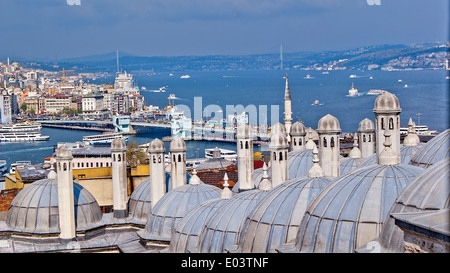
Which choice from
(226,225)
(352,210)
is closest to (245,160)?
(226,225)

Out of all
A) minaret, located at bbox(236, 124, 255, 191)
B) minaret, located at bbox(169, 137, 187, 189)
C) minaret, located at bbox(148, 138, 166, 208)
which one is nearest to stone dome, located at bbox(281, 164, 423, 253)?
minaret, located at bbox(236, 124, 255, 191)

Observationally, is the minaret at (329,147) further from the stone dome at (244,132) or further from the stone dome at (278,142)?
the stone dome at (244,132)

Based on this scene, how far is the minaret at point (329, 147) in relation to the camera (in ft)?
37.1

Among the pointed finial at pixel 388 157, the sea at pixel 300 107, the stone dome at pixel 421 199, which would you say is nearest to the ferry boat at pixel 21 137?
the sea at pixel 300 107

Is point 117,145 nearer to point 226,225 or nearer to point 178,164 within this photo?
point 178,164

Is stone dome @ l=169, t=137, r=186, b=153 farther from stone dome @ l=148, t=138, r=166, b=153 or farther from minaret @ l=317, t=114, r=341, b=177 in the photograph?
minaret @ l=317, t=114, r=341, b=177

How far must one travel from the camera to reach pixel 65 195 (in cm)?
1389

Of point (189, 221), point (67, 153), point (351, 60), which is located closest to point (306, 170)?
point (189, 221)

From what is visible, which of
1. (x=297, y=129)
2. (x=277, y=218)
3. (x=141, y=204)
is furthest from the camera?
(x=297, y=129)

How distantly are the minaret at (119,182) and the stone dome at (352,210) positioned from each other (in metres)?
7.72

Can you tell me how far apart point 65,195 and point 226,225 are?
4493 mm

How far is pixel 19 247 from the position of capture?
545 inches

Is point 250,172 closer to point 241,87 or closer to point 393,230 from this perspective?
point 393,230
